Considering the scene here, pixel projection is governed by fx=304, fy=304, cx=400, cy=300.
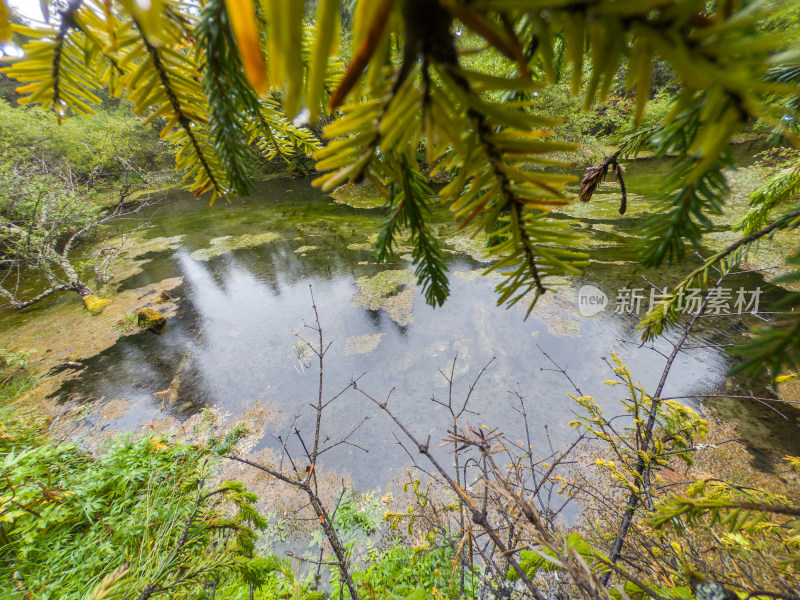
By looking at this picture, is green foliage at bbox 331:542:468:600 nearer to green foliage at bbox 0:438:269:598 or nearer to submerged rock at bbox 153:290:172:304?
green foliage at bbox 0:438:269:598

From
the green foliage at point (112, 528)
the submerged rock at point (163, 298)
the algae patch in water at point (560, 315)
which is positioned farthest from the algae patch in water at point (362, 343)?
the submerged rock at point (163, 298)

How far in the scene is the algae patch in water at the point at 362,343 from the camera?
96.3 inches

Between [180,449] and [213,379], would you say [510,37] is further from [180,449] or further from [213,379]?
[213,379]

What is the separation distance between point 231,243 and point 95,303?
1.78 m

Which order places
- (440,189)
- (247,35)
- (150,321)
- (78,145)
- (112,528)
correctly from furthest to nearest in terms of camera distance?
(78,145) < (150,321) < (112,528) < (440,189) < (247,35)

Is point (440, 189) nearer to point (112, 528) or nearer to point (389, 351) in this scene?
point (112, 528)

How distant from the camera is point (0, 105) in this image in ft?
17.0

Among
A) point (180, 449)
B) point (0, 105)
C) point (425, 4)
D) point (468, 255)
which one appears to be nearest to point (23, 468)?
point (180, 449)

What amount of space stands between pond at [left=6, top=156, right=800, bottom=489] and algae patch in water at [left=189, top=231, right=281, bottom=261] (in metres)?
0.53

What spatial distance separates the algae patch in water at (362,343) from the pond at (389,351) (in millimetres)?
12

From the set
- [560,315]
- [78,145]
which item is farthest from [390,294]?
[78,145]

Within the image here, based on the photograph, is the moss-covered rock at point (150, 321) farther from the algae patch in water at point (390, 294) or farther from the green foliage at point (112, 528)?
the green foliage at point (112, 528)

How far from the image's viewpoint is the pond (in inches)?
74.7

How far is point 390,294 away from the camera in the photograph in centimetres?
305
